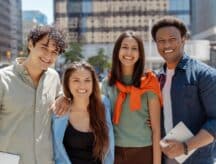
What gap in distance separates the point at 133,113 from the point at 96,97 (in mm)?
356

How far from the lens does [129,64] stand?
4.08m

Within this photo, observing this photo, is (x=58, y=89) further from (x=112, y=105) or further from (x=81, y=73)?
(x=112, y=105)

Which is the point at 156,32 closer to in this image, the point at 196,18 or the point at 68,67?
the point at 68,67

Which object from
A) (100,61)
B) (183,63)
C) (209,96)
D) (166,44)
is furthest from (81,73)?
(100,61)

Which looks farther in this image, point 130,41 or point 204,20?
point 204,20

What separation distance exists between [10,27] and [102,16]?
53537mm

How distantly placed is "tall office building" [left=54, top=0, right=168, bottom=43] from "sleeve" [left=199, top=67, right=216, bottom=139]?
8651 cm

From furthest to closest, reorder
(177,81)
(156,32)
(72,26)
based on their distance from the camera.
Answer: (72,26) → (156,32) → (177,81)

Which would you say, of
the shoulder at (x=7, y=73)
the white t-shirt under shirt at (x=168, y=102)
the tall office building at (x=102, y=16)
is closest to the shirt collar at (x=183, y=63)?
the white t-shirt under shirt at (x=168, y=102)

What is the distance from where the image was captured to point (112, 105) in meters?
4.13

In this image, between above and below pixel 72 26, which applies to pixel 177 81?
below

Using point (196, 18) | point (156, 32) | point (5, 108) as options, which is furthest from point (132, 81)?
point (196, 18)

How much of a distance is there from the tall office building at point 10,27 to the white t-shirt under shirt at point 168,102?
371ft

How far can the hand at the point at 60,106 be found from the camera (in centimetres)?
388
